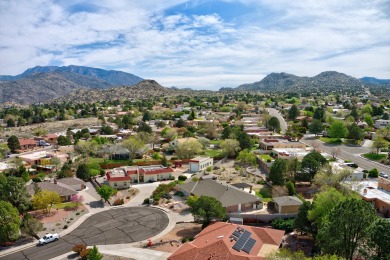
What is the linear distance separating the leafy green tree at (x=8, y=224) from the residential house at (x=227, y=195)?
22.0 meters

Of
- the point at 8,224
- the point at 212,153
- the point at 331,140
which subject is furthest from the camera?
the point at 331,140

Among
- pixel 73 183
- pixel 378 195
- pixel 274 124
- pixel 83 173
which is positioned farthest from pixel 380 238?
pixel 274 124

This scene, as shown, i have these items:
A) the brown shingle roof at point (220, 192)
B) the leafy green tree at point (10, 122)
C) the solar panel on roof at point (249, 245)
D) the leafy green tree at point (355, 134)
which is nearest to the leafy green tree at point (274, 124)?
the leafy green tree at point (355, 134)

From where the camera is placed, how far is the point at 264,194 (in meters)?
47.8

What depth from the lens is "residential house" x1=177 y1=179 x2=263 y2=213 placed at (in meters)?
41.2

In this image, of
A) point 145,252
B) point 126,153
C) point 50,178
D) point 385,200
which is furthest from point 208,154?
point 145,252

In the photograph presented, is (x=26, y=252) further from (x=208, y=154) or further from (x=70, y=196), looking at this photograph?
(x=208, y=154)

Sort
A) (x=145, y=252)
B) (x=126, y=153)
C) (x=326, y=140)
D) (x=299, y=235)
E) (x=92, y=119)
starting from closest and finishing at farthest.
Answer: (x=145, y=252) → (x=299, y=235) → (x=126, y=153) → (x=326, y=140) → (x=92, y=119)

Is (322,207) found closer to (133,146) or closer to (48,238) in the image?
(48,238)

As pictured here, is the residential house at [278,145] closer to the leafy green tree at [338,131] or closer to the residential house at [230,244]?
the leafy green tree at [338,131]

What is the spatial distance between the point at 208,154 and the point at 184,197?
29.1m

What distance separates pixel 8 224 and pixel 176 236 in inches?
681

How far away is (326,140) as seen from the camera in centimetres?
8950

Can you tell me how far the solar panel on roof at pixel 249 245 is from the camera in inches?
1109
